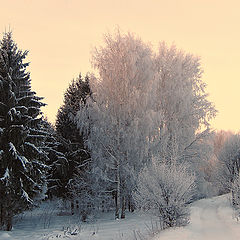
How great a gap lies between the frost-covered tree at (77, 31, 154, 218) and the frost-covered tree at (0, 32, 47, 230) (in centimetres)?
452

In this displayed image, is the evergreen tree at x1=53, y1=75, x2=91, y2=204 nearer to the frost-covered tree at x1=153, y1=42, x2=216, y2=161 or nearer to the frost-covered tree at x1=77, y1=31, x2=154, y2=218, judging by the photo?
the frost-covered tree at x1=77, y1=31, x2=154, y2=218

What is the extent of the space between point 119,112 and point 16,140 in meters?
7.44

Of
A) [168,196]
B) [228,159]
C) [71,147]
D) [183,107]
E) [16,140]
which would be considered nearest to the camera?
[168,196]

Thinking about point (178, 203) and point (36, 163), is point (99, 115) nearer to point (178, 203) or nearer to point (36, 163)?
point (36, 163)

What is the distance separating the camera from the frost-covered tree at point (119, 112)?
63.1 ft

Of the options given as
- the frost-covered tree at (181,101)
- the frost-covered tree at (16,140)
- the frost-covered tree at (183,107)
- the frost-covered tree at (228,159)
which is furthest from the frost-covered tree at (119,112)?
the frost-covered tree at (228,159)

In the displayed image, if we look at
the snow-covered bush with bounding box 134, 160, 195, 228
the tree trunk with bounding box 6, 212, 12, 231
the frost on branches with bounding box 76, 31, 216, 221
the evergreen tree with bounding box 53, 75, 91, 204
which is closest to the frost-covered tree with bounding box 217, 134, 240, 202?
the frost on branches with bounding box 76, 31, 216, 221

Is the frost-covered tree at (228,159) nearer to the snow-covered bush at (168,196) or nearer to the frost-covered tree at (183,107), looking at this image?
the frost-covered tree at (183,107)

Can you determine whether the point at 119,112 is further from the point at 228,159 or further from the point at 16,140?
the point at 228,159

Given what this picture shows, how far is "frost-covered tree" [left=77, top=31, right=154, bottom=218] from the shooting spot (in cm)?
1922

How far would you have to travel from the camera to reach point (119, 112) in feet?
64.3

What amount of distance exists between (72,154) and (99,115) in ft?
16.2

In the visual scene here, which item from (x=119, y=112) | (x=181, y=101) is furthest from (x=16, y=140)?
(x=181, y=101)

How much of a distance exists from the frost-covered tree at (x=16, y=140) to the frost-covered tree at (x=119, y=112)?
14.8ft
